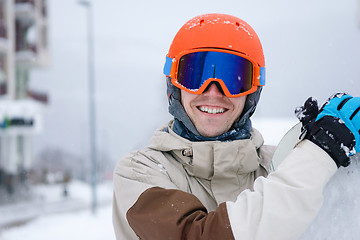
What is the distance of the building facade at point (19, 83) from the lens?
1788 cm

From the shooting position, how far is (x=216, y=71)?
160 cm

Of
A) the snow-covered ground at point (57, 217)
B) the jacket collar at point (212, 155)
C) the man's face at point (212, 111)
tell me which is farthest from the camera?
the snow-covered ground at point (57, 217)

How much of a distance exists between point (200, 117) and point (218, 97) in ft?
0.38

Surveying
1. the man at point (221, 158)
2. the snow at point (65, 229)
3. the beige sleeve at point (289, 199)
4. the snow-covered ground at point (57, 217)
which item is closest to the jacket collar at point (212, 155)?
the man at point (221, 158)

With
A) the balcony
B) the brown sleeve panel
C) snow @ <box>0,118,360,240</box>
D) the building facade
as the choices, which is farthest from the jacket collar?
the balcony

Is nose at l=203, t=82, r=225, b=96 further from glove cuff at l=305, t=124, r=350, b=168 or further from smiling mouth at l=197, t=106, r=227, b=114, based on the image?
glove cuff at l=305, t=124, r=350, b=168

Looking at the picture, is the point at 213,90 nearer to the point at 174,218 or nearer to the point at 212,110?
the point at 212,110

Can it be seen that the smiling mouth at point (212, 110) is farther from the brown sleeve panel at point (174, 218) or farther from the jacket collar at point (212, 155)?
the brown sleeve panel at point (174, 218)

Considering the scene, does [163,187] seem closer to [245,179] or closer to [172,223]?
[172,223]

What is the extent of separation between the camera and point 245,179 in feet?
5.06

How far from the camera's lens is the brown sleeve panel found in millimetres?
1122

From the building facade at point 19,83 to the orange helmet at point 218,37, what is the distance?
17.5 meters

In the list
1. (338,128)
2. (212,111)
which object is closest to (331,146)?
(338,128)

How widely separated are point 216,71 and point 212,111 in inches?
7.0
